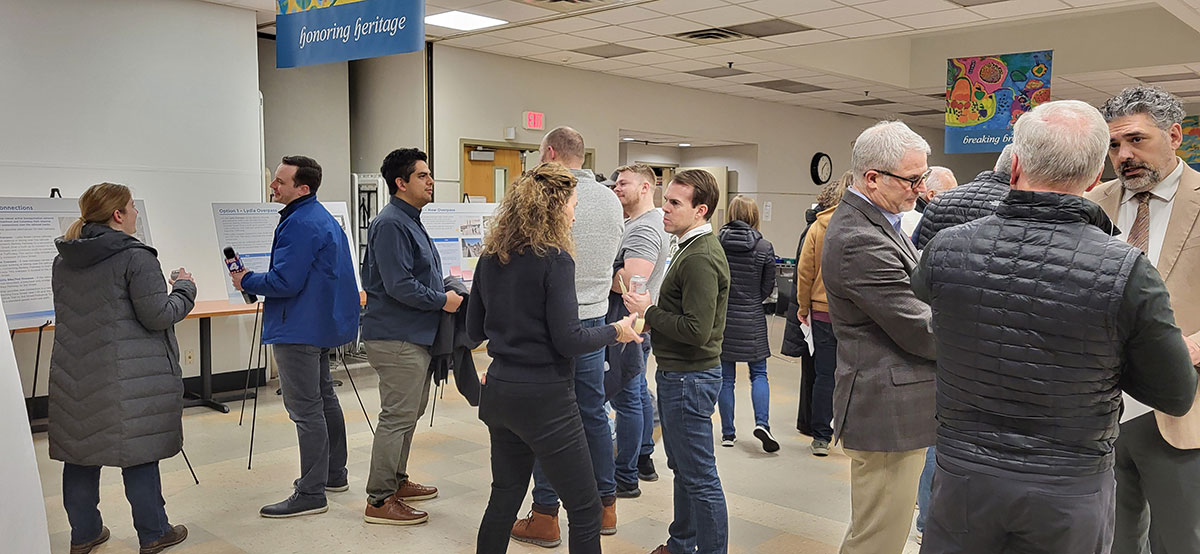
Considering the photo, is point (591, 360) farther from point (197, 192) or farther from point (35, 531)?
point (197, 192)

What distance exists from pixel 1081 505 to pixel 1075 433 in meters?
0.15

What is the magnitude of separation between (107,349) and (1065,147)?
3.18 meters

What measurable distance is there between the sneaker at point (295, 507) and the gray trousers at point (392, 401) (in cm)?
29

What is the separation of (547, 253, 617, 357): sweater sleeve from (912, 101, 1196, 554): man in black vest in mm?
1132

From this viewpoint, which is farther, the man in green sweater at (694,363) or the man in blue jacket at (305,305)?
the man in blue jacket at (305,305)

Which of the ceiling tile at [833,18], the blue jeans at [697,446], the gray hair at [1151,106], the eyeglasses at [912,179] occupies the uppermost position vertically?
the ceiling tile at [833,18]

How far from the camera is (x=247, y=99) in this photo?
6.51 meters

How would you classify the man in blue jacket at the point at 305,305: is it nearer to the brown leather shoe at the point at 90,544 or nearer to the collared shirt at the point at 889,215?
the brown leather shoe at the point at 90,544

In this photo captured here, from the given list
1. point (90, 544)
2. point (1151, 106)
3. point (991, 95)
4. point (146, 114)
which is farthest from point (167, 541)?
point (991, 95)

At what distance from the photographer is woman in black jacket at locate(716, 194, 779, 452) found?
16.5ft

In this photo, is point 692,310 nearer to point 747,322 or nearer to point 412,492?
point 412,492

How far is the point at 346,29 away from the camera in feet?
13.6

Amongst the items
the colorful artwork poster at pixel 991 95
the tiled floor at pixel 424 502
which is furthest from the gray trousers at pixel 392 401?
the colorful artwork poster at pixel 991 95

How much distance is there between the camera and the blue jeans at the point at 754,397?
5.08 metres
